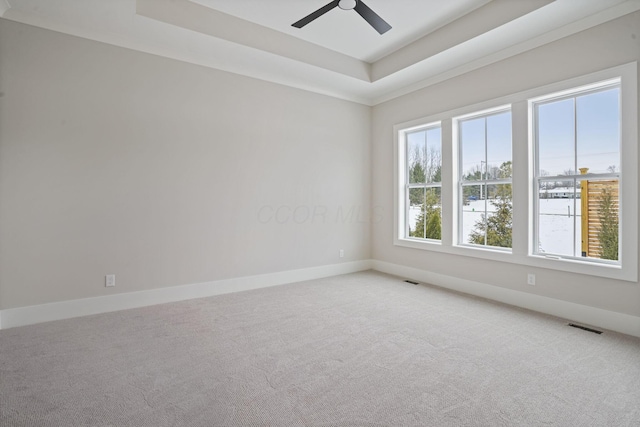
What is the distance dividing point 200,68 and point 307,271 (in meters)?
3.16

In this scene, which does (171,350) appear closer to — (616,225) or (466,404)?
(466,404)

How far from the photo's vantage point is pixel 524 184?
146 inches

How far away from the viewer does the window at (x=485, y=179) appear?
13.2 ft

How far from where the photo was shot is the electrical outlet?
3.53 meters

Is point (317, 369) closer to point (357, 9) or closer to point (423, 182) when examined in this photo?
point (357, 9)

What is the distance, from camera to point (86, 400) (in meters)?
1.97

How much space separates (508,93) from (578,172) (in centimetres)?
118

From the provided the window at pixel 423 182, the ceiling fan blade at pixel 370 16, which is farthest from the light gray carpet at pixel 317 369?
the ceiling fan blade at pixel 370 16

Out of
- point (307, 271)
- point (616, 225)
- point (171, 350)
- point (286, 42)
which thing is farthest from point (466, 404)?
point (286, 42)

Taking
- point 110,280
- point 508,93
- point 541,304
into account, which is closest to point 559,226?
point 541,304

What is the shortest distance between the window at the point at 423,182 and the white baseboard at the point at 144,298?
1.55m

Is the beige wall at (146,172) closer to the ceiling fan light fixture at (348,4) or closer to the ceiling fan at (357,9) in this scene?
the ceiling fan at (357,9)

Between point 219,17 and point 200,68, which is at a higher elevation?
point 219,17

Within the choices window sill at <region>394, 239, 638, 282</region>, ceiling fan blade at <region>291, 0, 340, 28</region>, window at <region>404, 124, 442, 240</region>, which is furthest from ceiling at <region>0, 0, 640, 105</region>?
window sill at <region>394, 239, 638, 282</region>
